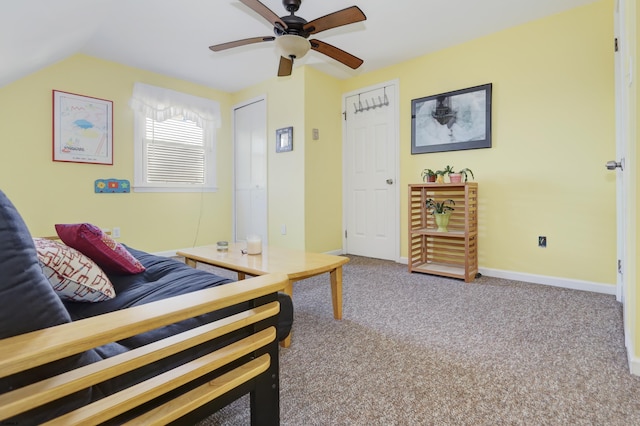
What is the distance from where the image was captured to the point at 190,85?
4301mm

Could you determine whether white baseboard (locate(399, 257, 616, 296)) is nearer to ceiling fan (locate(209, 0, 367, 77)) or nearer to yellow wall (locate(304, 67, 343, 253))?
yellow wall (locate(304, 67, 343, 253))

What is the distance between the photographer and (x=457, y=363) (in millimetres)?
1545

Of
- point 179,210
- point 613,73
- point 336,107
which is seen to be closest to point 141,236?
point 179,210

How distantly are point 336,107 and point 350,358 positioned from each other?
3.37 m

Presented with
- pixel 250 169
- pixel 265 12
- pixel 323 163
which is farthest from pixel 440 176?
pixel 250 169

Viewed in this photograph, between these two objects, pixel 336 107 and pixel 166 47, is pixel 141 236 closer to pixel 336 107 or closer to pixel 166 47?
pixel 166 47

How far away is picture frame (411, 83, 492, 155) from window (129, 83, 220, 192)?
2738 mm

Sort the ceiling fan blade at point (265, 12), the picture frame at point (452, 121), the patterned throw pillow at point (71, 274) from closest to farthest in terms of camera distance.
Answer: the patterned throw pillow at point (71, 274), the ceiling fan blade at point (265, 12), the picture frame at point (452, 121)

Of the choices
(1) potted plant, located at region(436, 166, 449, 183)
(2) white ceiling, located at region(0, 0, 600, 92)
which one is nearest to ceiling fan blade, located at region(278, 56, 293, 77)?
(2) white ceiling, located at region(0, 0, 600, 92)

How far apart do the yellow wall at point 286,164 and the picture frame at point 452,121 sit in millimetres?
1326

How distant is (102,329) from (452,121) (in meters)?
3.46

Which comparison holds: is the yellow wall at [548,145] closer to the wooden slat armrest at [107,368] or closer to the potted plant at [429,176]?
the potted plant at [429,176]

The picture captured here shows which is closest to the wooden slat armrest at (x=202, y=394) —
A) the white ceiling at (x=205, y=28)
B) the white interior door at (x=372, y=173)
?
the white ceiling at (x=205, y=28)

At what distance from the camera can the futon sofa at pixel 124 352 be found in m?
0.58
